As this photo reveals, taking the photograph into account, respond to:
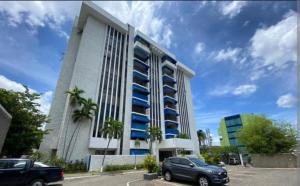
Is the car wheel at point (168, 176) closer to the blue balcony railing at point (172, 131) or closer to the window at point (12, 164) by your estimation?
the window at point (12, 164)

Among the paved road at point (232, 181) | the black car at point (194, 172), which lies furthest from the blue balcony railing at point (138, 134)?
the black car at point (194, 172)

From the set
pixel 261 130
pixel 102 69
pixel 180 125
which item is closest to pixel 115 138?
pixel 102 69

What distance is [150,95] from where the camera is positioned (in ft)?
140

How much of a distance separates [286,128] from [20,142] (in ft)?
120

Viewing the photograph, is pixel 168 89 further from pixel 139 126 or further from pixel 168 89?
pixel 139 126

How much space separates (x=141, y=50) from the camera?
4366 centimetres

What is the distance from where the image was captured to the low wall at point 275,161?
23.3 meters

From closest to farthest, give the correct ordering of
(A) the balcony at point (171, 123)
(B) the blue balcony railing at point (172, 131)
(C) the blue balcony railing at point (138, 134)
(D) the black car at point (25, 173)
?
(D) the black car at point (25, 173) → (C) the blue balcony railing at point (138, 134) → (B) the blue balcony railing at point (172, 131) → (A) the balcony at point (171, 123)

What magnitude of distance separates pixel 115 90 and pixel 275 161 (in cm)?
3029

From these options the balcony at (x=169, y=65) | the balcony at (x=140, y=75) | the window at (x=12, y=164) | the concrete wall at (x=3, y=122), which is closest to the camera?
the window at (x=12, y=164)

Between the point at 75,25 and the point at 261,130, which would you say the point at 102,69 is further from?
the point at 261,130

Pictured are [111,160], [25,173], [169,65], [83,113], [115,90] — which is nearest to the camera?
[25,173]

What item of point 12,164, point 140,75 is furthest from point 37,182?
point 140,75

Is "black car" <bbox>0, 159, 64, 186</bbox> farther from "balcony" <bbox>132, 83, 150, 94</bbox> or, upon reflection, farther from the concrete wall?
"balcony" <bbox>132, 83, 150, 94</bbox>
